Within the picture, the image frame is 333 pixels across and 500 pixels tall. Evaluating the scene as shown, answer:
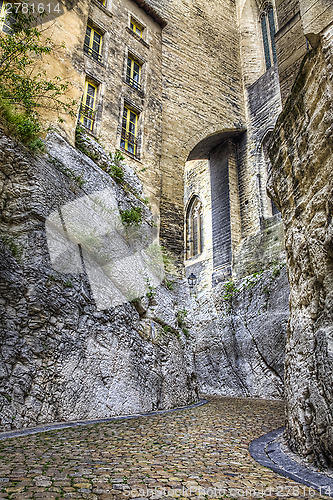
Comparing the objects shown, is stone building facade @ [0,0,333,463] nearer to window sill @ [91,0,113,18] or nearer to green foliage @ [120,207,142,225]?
window sill @ [91,0,113,18]

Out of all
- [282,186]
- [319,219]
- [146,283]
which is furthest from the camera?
[146,283]

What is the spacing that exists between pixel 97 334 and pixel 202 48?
1471cm

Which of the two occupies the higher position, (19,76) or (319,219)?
(19,76)

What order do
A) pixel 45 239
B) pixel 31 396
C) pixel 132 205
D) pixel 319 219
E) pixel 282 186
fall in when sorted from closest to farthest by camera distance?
pixel 319 219 → pixel 282 186 → pixel 31 396 → pixel 45 239 → pixel 132 205

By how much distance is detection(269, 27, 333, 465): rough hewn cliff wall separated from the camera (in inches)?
131

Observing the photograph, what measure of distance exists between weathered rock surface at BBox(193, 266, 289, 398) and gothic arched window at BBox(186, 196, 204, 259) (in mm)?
3926

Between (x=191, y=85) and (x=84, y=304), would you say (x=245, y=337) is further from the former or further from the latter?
(x=191, y=85)

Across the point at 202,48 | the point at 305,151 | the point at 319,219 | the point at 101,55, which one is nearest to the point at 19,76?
the point at 101,55

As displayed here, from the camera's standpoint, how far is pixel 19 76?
7203mm

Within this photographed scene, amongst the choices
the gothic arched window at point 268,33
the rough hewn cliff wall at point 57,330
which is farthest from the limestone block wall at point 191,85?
the rough hewn cliff wall at point 57,330

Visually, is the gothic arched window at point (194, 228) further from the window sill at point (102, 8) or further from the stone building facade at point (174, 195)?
the window sill at point (102, 8)

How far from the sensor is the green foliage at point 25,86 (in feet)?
22.1

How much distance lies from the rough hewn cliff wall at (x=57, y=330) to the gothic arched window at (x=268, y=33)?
14179mm

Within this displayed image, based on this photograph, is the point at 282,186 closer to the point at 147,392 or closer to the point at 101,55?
the point at 147,392
